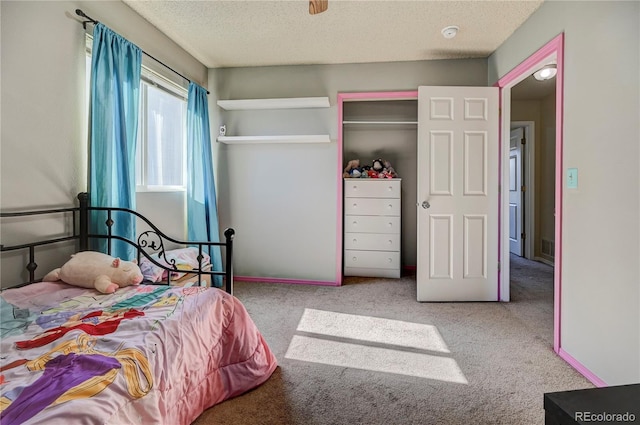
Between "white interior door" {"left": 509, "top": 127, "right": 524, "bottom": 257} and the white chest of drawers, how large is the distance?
8.47ft

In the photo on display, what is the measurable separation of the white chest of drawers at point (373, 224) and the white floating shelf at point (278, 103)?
1005 millimetres

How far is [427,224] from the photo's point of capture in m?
3.18

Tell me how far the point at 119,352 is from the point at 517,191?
582cm

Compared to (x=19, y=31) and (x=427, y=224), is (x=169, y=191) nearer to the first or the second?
(x=19, y=31)

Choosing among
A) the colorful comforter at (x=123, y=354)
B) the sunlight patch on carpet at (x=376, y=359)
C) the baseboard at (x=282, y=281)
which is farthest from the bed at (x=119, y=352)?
the baseboard at (x=282, y=281)

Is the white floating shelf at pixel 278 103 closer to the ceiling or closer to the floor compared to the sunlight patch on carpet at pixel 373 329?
closer to the ceiling

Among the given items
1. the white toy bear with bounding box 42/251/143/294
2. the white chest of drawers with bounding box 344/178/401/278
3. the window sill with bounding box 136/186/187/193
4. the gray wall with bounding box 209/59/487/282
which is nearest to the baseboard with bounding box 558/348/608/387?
the white chest of drawers with bounding box 344/178/401/278

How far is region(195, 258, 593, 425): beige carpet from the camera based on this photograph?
1590 millimetres

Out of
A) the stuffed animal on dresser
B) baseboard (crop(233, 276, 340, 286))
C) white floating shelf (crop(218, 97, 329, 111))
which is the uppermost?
white floating shelf (crop(218, 97, 329, 111))

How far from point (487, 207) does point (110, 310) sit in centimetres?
310

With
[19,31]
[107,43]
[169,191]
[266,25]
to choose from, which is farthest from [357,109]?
[19,31]

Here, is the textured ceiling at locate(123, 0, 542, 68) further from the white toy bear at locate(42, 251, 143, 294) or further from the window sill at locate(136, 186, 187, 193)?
the white toy bear at locate(42, 251, 143, 294)

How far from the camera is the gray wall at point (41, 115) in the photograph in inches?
66.9

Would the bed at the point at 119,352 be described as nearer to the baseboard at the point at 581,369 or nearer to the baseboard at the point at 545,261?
the baseboard at the point at 581,369
